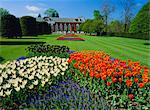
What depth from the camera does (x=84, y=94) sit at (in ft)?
23.9

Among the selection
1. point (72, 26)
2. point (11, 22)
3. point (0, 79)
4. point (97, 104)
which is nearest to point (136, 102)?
point (97, 104)

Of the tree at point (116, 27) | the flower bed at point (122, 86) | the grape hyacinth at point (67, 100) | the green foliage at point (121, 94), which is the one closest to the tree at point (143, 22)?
the flower bed at point (122, 86)

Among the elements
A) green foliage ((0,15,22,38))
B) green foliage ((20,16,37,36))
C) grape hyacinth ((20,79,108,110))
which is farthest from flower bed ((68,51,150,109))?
green foliage ((20,16,37,36))

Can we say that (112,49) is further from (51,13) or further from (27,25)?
(51,13)

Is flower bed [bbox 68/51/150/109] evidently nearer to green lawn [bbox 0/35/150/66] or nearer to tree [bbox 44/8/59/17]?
green lawn [bbox 0/35/150/66]

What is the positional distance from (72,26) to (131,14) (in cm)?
5884

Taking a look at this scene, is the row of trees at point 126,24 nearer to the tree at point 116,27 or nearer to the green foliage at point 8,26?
the tree at point 116,27

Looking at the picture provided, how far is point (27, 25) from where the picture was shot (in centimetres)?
5353

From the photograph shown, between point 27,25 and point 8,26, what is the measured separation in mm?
11763

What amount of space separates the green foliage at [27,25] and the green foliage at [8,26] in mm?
10115

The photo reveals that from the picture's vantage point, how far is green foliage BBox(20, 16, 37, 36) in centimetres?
5319

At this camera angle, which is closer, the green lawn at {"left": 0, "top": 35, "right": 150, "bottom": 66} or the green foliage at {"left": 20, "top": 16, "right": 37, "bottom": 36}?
the green lawn at {"left": 0, "top": 35, "right": 150, "bottom": 66}

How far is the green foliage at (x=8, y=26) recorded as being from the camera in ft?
136

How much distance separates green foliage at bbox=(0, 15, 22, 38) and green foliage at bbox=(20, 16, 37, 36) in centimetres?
1012
